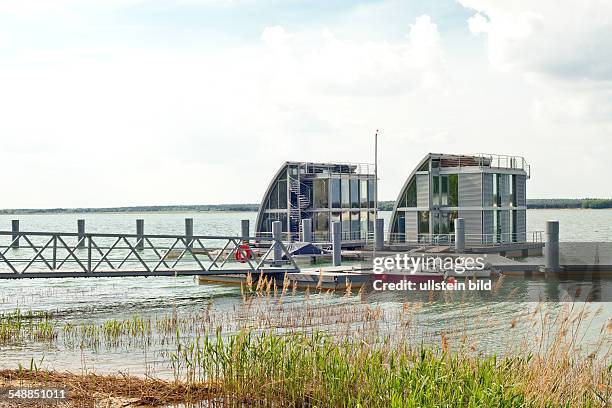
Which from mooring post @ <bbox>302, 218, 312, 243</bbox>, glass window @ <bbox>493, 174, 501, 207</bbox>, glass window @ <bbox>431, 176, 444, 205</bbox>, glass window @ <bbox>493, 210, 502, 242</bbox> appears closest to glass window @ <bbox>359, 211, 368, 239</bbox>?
mooring post @ <bbox>302, 218, 312, 243</bbox>

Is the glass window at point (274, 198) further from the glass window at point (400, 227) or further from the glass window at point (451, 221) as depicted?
the glass window at point (451, 221)

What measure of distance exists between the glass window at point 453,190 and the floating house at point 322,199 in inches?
262

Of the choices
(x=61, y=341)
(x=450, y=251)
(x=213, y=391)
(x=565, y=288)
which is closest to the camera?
(x=213, y=391)

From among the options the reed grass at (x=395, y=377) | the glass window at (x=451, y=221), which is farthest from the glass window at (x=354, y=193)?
the reed grass at (x=395, y=377)

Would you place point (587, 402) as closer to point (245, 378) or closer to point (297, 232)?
point (245, 378)

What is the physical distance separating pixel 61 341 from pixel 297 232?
30.3m

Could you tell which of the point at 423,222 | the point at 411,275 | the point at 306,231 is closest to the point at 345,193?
the point at 306,231

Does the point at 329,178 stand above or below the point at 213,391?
above

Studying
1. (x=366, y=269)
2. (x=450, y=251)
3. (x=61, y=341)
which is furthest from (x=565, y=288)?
(x=61, y=341)

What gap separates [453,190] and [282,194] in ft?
38.2

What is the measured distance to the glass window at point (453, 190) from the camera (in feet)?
131

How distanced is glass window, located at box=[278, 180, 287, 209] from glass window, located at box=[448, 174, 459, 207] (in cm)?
1111

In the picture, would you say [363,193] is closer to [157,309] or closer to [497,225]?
[497,225]

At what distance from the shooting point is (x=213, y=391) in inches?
342
